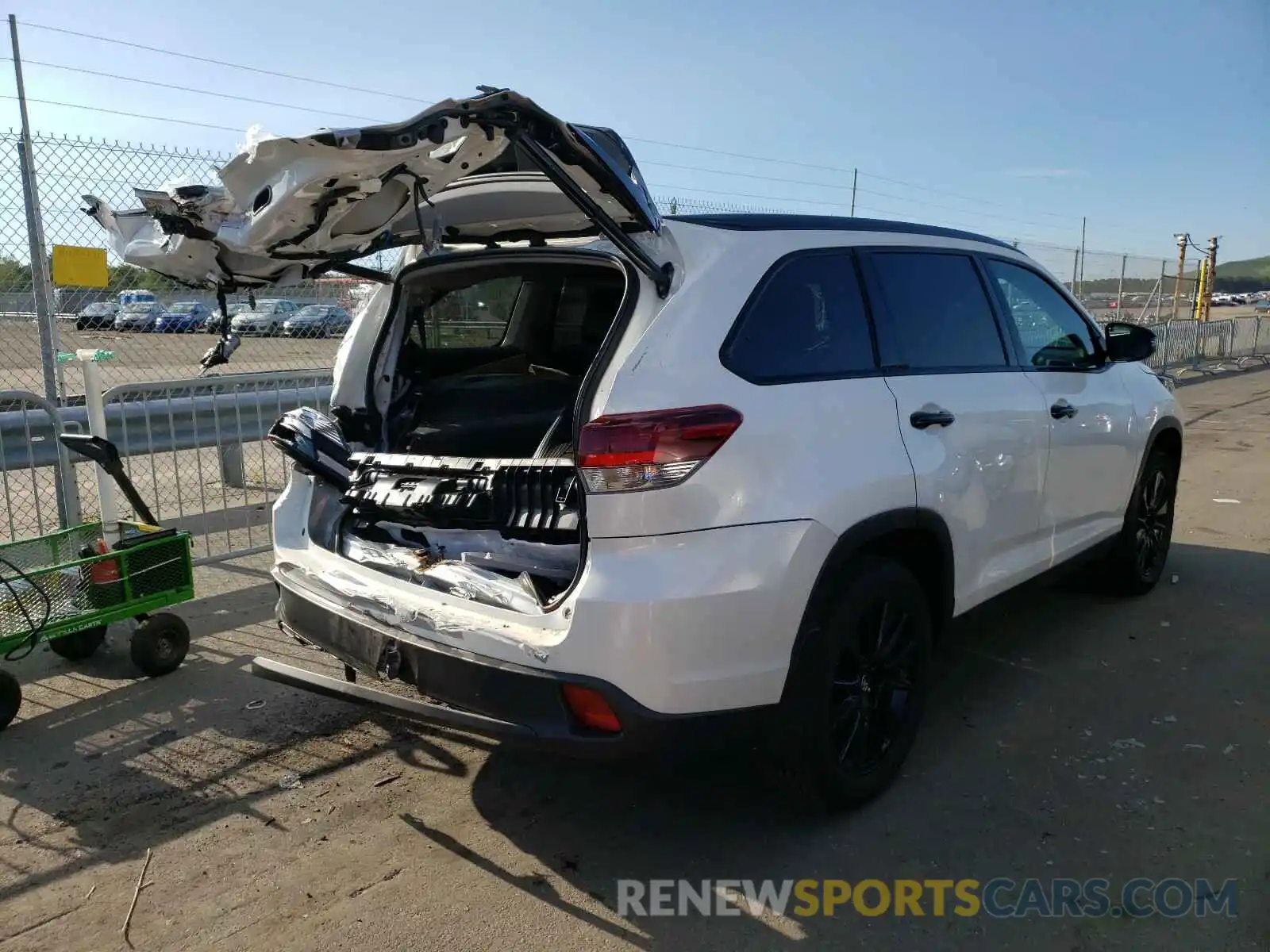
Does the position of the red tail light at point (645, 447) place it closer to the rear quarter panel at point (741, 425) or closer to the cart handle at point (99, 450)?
the rear quarter panel at point (741, 425)

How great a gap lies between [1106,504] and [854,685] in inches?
Result: 95.5

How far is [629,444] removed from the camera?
2588 mm

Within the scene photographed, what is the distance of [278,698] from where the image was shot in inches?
168

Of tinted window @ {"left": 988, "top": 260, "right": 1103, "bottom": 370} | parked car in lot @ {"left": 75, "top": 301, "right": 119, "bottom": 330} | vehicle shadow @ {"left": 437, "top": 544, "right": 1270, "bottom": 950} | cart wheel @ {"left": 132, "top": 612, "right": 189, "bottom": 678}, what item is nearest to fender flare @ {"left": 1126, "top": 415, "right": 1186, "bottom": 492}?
tinted window @ {"left": 988, "top": 260, "right": 1103, "bottom": 370}

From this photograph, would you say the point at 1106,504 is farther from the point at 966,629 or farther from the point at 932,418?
the point at 932,418

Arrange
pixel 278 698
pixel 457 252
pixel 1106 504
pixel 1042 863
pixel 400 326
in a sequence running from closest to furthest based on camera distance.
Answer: pixel 1042 863
pixel 457 252
pixel 400 326
pixel 278 698
pixel 1106 504

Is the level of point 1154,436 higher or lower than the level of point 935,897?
higher

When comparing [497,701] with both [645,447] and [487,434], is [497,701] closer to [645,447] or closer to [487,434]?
[645,447]

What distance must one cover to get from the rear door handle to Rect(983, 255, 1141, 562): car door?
3.00 ft

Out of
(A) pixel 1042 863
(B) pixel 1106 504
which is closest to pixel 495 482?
(A) pixel 1042 863

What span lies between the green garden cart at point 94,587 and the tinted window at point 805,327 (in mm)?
3004

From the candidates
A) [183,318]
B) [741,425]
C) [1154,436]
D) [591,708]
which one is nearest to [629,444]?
[741,425]

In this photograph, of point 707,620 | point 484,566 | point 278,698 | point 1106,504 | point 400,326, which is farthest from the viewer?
point 1106,504

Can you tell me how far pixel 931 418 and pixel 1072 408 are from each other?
4.38 feet
